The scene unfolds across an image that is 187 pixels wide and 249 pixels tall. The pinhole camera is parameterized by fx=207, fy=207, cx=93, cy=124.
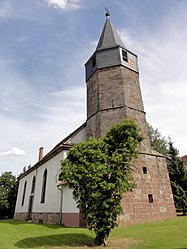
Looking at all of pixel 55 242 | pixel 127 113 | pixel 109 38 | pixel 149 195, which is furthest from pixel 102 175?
pixel 109 38

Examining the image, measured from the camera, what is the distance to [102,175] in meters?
7.97

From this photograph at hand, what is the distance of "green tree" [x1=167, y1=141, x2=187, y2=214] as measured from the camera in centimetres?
2133

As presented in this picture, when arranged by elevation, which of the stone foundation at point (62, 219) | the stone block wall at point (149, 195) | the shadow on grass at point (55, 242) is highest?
the stone block wall at point (149, 195)

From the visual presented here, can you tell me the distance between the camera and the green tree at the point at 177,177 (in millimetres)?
21328

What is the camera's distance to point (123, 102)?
17734mm

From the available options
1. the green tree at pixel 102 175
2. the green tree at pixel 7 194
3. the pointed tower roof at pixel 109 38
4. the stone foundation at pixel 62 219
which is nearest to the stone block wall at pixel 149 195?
the stone foundation at pixel 62 219

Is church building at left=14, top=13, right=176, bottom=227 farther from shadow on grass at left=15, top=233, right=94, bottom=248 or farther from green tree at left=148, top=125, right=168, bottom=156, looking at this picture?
green tree at left=148, top=125, right=168, bottom=156

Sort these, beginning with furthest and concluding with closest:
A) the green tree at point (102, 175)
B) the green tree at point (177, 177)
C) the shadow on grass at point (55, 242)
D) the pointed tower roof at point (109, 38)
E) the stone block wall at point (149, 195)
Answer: the green tree at point (177, 177)
the pointed tower roof at point (109, 38)
the stone block wall at point (149, 195)
the shadow on grass at point (55, 242)
the green tree at point (102, 175)

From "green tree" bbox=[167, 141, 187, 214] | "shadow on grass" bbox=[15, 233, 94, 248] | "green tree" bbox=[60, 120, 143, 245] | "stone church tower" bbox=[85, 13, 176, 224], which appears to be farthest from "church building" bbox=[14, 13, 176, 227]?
"green tree" bbox=[60, 120, 143, 245]

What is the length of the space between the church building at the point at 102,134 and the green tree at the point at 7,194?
608 inches

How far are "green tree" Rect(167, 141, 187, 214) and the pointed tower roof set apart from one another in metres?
13.9

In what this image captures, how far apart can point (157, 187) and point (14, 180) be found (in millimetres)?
31972

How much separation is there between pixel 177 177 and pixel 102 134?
1234 centimetres

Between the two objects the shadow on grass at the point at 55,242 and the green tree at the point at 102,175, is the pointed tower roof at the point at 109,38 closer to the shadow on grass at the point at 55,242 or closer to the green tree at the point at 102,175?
the green tree at the point at 102,175
